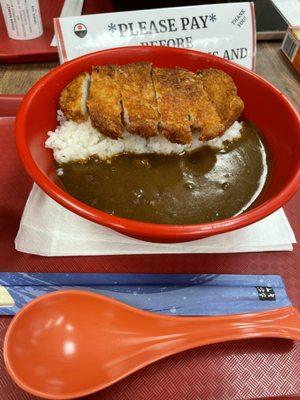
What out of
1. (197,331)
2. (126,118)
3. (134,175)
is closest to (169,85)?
(126,118)

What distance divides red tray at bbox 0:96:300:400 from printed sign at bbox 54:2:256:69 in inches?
29.4

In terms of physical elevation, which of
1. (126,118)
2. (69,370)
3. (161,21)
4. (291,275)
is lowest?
(291,275)

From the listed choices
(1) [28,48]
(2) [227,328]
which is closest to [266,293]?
(2) [227,328]

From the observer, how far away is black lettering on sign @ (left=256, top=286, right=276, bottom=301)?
95 cm

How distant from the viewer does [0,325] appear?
0.86 m

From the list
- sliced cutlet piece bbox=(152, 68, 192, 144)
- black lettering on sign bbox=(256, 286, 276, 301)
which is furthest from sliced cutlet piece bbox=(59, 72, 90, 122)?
black lettering on sign bbox=(256, 286, 276, 301)

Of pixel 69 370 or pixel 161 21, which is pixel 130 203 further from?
pixel 161 21

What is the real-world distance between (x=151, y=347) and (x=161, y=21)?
1.28 m

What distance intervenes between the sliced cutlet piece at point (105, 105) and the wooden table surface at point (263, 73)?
64 cm

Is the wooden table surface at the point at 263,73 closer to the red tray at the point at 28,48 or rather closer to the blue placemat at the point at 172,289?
the red tray at the point at 28,48

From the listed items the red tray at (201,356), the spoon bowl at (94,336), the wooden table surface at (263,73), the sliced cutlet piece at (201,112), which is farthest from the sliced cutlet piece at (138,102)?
the wooden table surface at (263,73)

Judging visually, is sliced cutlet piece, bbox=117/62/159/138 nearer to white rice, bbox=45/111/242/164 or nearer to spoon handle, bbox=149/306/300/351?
white rice, bbox=45/111/242/164

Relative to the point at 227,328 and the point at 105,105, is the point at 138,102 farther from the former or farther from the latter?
the point at 227,328

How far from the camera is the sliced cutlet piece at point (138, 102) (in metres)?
1.12
